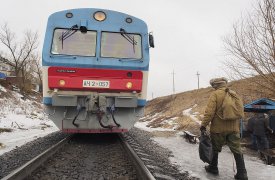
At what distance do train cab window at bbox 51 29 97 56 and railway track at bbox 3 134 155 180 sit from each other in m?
2.32

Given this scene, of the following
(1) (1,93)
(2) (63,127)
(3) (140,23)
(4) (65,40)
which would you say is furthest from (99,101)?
(1) (1,93)

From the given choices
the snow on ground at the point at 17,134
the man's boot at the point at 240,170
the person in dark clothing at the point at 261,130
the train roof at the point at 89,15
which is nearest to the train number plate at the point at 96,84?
the train roof at the point at 89,15

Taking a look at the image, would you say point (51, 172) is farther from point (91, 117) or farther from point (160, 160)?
point (91, 117)

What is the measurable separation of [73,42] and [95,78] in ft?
3.90

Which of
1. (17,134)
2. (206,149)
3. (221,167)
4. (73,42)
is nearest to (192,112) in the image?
(17,134)

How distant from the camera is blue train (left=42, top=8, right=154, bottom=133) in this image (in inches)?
321

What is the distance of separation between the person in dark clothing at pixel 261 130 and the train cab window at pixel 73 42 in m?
5.19

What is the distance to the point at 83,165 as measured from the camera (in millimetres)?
5906

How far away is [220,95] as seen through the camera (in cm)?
588

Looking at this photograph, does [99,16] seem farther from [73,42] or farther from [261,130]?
[261,130]

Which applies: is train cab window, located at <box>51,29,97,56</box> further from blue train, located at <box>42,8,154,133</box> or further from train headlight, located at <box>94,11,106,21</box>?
train headlight, located at <box>94,11,106,21</box>

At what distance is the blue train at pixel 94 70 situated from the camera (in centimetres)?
815

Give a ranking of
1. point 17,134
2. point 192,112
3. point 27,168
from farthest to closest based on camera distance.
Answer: point 192,112 → point 17,134 → point 27,168

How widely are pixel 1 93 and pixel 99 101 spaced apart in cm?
2870
